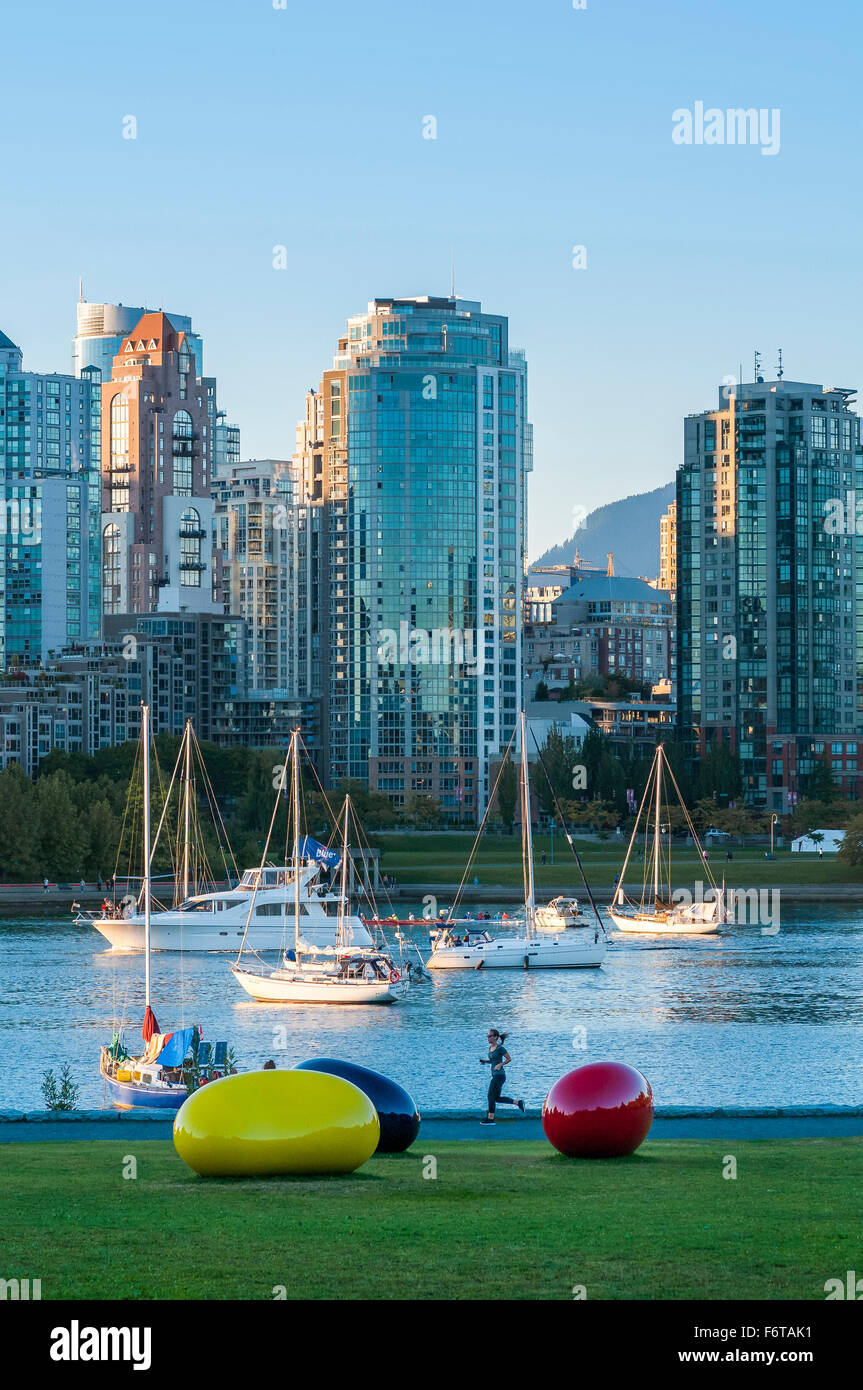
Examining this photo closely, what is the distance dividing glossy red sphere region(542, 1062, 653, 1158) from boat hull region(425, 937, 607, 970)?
69.6 metres

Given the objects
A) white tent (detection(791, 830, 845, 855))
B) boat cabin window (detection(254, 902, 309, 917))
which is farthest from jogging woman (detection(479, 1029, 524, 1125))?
white tent (detection(791, 830, 845, 855))

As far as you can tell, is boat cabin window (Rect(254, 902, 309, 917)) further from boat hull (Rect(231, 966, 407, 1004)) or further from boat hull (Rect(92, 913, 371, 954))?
boat hull (Rect(231, 966, 407, 1004))

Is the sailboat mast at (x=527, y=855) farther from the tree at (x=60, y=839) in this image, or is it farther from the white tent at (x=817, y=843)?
the white tent at (x=817, y=843)

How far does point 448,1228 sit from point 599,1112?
653 cm

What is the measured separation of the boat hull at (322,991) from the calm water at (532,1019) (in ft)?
1.90

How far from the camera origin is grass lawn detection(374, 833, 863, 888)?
154 m

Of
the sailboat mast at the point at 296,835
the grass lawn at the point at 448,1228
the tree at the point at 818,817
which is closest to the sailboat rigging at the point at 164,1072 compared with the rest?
the grass lawn at the point at 448,1228

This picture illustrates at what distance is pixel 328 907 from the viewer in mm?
125250

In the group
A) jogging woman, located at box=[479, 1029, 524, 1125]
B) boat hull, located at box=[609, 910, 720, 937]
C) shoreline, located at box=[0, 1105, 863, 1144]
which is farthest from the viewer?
boat hull, located at box=[609, 910, 720, 937]

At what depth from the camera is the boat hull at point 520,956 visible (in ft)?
323

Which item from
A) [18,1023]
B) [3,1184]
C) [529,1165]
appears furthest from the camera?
[18,1023]
